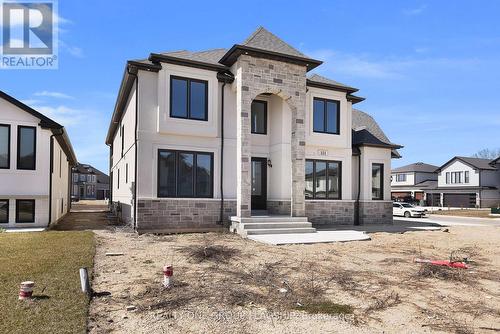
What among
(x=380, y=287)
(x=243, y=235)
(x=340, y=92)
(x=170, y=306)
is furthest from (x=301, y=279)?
(x=340, y=92)

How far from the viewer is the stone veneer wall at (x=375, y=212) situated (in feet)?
63.1

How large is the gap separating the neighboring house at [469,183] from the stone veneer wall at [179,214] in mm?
47031

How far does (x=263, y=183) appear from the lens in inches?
679

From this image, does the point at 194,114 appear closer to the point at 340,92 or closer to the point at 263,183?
the point at 263,183

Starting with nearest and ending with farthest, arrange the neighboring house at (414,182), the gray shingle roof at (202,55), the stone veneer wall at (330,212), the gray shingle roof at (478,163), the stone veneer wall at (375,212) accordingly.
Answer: the gray shingle roof at (202,55) → the stone veneer wall at (330,212) → the stone veneer wall at (375,212) → the gray shingle roof at (478,163) → the neighboring house at (414,182)

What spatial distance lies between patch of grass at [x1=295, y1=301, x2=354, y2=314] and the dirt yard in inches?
0.6

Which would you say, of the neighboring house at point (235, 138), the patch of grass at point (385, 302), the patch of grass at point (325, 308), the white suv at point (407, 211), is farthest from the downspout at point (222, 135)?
the white suv at point (407, 211)

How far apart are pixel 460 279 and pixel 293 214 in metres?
8.61

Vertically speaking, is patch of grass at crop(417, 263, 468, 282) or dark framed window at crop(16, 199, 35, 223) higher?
dark framed window at crop(16, 199, 35, 223)

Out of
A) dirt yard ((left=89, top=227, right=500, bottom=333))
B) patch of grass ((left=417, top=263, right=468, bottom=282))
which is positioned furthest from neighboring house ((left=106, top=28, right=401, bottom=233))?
patch of grass ((left=417, top=263, right=468, bottom=282))

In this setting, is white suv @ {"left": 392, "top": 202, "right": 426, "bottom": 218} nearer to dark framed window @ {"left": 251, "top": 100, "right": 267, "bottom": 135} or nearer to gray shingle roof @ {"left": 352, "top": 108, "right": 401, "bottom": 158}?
gray shingle roof @ {"left": 352, "top": 108, "right": 401, "bottom": 158}

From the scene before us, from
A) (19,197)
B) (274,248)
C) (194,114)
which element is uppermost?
(194,114)

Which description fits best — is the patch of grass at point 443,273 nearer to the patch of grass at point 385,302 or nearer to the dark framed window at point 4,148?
the patch of grass at point 385,302

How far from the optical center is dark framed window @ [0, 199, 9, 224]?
15242 mm
